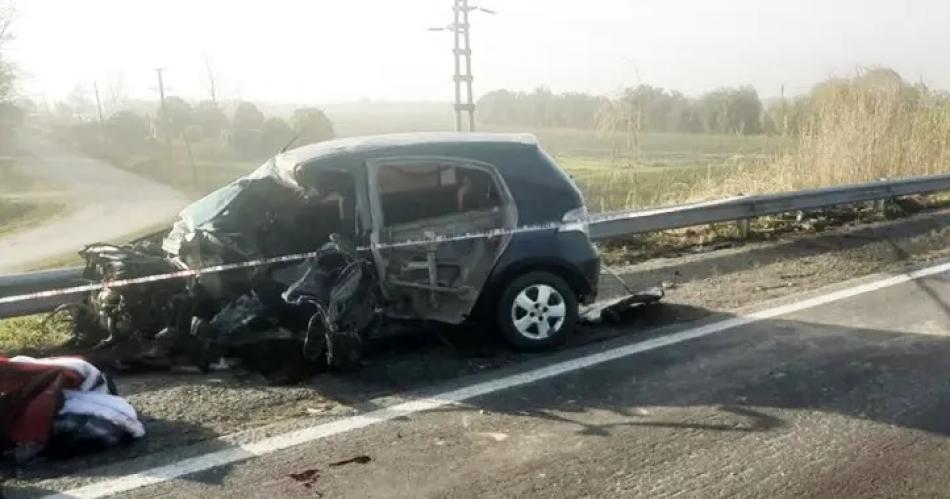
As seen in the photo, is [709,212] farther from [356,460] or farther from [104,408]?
[104,408]

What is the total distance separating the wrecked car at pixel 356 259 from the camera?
5.64 meters

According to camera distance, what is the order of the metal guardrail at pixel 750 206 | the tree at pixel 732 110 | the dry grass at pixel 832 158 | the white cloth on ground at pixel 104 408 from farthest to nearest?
1. the tree at pixel 732 110
2. the dry grass at pixel 832 158
3. the metal guardrail at pixel 750 206
4. the white cloth on ground at pixel 104 408

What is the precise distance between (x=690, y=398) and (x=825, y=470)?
41.4 inches

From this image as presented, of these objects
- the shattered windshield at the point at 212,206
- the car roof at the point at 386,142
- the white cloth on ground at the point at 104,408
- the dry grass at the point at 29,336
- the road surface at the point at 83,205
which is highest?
the car roof at the point at 386,142

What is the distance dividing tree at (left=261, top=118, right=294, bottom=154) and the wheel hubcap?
18982 millimetres

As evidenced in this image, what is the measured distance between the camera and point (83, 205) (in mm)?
32469

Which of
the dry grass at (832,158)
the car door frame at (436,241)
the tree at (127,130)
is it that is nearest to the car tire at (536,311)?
the car door frame at (436,241)

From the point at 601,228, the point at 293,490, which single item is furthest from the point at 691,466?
the point at 601,228

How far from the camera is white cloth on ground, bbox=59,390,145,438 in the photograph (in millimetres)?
4367

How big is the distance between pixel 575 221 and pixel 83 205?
30385 millimetres

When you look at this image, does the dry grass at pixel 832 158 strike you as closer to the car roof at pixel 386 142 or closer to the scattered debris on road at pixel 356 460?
the car roof at pixel 386 142

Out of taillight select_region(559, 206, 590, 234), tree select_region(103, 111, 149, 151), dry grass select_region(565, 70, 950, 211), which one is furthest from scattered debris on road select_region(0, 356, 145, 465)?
tree select_region(103, 111, 149, 151)

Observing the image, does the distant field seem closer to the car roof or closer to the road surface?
the car roof

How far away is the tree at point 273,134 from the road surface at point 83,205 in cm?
348
